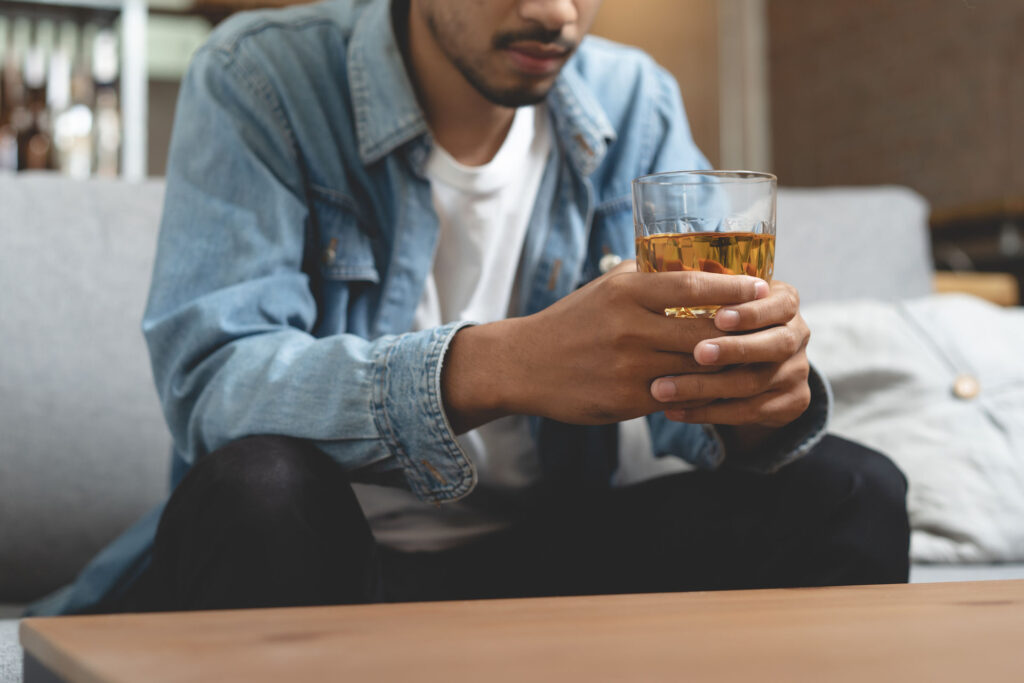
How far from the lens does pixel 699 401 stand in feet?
2.41

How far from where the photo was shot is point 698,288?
0.64 m

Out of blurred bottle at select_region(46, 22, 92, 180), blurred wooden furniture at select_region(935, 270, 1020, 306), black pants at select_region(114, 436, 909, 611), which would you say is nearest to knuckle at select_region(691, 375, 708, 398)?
black pants at select_region(114, 436, 909, 611)

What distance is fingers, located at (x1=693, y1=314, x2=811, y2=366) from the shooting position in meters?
0.67

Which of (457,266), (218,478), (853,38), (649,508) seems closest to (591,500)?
(649,508)

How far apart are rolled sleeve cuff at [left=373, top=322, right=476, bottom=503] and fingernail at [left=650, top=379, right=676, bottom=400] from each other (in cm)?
16

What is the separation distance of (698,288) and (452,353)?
0.73 ft

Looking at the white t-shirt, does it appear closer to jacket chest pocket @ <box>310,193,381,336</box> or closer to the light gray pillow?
jacket chest pocket @ <box>310,193,381,336</box>

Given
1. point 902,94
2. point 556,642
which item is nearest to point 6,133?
point 556,642

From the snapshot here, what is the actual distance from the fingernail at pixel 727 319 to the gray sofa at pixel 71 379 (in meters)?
0.63

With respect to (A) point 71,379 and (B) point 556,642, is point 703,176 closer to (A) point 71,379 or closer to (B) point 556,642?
(B) point 556,642

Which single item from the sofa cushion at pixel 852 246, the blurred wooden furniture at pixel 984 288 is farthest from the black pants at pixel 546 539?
the blurred wooden furniture at pixel 984 288

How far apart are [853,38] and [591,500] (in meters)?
3.08

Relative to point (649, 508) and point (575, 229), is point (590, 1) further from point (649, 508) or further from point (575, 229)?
point (649, 508)

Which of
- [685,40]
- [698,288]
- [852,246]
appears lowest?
[852,246]
